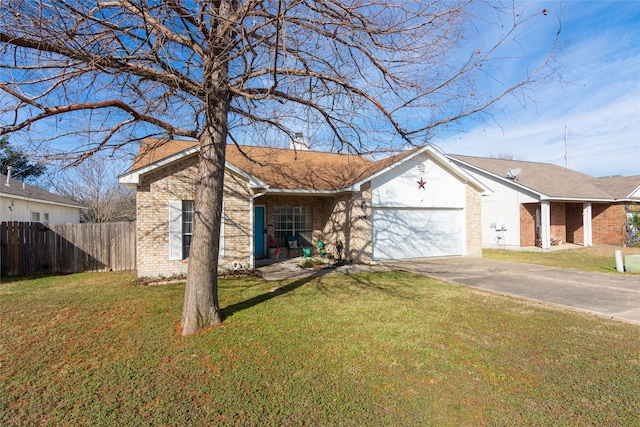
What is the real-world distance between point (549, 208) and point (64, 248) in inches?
919

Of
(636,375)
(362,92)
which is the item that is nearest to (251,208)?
(362,92)

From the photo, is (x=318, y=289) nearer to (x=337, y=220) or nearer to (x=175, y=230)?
(x=175, y=230)

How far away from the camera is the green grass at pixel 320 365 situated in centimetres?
310

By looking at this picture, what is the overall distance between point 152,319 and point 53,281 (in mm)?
6115

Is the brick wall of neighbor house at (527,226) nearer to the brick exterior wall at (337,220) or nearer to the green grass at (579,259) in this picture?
the green grass at (579,259)

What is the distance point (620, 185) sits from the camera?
2109 cm

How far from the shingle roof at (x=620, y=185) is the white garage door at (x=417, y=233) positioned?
1327 centimetres

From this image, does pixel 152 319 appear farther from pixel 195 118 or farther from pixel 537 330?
pixel 537 330

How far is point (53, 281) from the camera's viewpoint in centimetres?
953

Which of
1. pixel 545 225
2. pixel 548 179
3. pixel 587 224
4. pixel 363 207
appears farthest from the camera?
pixel 548 179

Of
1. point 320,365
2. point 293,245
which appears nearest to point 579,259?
point 293,245

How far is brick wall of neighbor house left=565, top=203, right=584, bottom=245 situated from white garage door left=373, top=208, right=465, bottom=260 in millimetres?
11918

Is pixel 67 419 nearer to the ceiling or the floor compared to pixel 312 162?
nearer to the floor

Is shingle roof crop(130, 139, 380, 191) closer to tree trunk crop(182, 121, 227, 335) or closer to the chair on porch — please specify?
the chair on porch
